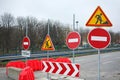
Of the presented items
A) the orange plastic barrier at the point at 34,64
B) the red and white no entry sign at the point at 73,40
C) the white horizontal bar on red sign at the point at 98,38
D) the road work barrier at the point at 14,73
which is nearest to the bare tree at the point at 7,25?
the orange plastic barrier at the point at 34,64

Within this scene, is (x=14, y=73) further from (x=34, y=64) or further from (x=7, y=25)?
(x=7, y=25)

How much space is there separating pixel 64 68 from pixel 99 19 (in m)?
3.12

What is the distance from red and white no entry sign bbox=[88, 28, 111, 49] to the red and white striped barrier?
5.87 feet

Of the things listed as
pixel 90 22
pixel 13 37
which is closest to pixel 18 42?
pixel 13 37

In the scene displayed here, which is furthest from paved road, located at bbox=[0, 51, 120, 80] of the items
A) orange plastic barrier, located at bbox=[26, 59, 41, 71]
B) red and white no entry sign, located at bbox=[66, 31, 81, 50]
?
red and white no entry sign, located at bbox=[66, 31, 81, 50]

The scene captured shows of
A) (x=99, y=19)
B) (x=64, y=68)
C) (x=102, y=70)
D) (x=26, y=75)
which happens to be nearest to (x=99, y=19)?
(x=99, y=19)

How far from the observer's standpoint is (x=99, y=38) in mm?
8469

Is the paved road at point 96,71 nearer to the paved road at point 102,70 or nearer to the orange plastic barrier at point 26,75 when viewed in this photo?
the paved road at point 102,70

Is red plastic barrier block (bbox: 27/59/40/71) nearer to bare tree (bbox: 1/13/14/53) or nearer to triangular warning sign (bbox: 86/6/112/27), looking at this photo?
triangular warning sign (bbox: 86/6/112/27)

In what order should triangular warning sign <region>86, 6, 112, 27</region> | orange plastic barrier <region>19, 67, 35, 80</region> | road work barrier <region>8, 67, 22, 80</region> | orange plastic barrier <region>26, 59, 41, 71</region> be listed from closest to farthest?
triangular warning sign <region>86, 6, 112, 27</region> → orange plastic barrier <region>19, 67, 35, 80</region> → road work barrier <region>8, 67, 22, 80</region> → orange plastic barrier <region>26, 59, 41, 71</region>

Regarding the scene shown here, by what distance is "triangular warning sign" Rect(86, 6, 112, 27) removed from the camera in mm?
8312

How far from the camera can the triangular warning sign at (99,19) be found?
8312 millimetres

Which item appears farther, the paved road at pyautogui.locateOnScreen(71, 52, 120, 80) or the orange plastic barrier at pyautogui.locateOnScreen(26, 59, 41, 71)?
the orange plastic barrier at pyautogui.locateOnScreen(26, 59, 41, 71)

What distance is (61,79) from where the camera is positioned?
1502 cm
